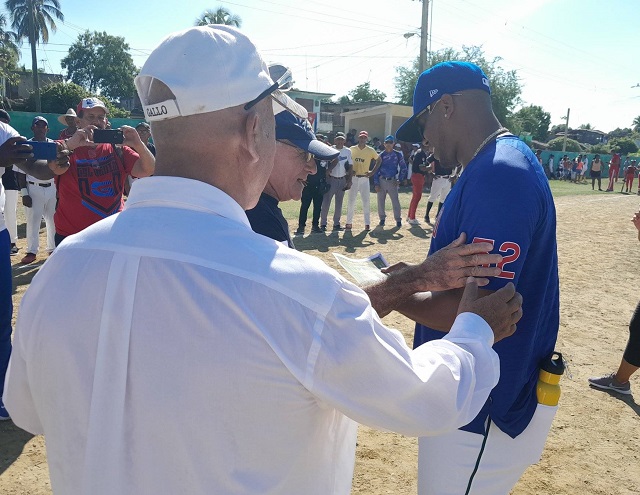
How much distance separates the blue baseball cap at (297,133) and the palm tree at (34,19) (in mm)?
39976

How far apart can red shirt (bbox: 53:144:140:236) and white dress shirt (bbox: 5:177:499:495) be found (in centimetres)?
480

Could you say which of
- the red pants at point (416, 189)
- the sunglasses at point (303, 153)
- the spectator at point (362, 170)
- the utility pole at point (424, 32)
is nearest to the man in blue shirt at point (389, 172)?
the spectator at point (362, 170)

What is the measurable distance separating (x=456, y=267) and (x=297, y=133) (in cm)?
100

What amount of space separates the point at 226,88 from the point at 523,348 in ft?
5.13

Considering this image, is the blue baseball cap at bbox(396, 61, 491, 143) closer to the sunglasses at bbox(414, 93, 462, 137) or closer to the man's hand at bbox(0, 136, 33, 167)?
the sunglasses at bbox(414, 93, 462, 137)

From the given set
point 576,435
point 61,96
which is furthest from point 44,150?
point 61,96

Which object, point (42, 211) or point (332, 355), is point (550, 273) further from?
point (42, 211)

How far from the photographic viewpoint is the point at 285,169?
240 cm

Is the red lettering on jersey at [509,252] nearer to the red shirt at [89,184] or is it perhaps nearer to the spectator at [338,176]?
the red shirt at [89,184]

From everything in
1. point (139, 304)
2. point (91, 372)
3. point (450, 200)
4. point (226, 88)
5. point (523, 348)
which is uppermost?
point (226, 88)

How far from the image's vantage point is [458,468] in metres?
2.03

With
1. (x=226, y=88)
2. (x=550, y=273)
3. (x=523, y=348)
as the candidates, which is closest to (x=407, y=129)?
(x=550, y=273)

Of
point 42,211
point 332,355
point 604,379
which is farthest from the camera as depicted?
point 42,211

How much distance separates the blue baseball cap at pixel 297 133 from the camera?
229 cm
